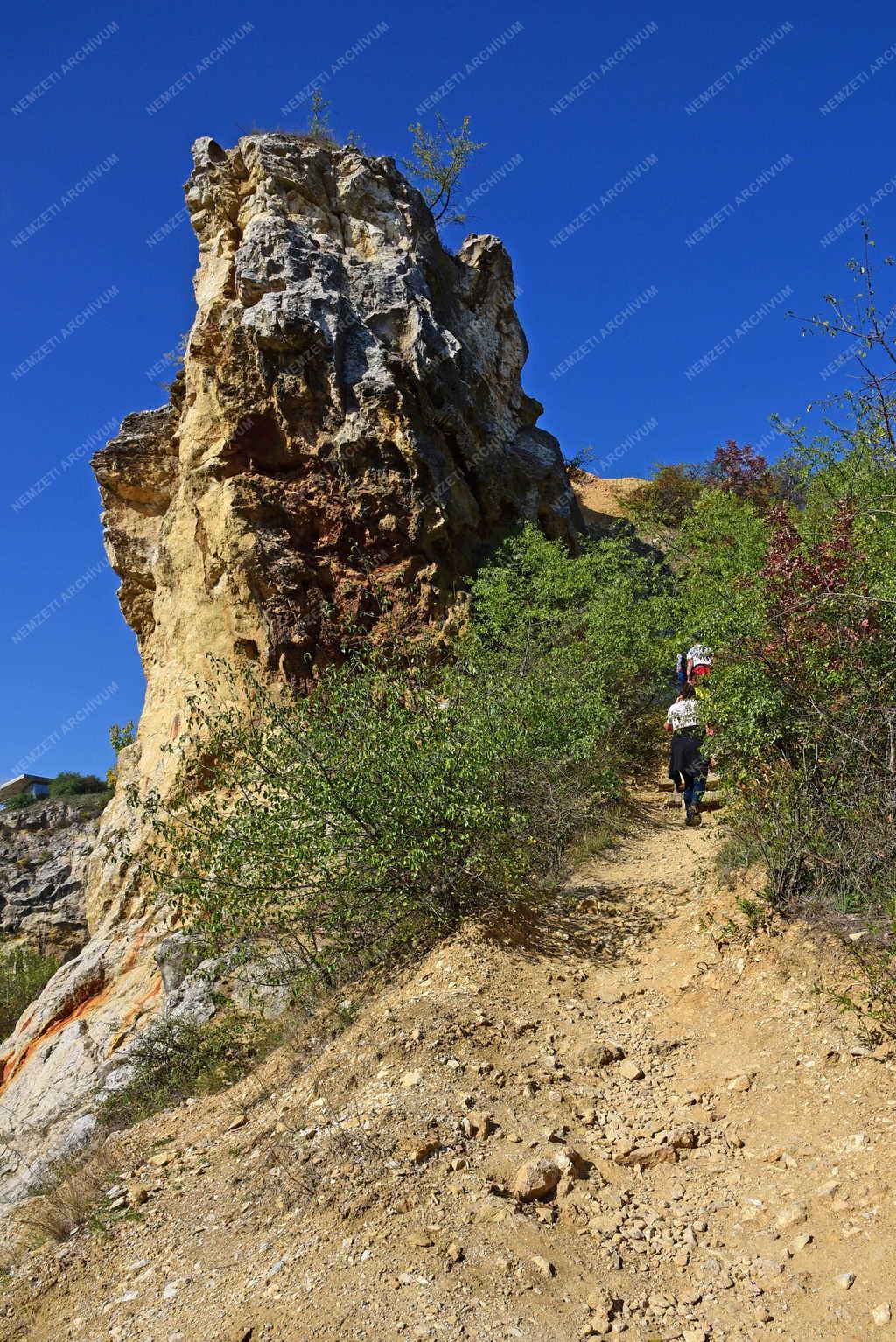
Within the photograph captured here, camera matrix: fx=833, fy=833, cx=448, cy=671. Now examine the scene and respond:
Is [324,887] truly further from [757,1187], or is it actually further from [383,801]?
[757,1187]

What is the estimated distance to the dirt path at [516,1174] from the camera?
3.31m

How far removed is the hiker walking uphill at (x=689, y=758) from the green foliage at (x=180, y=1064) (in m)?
5.13

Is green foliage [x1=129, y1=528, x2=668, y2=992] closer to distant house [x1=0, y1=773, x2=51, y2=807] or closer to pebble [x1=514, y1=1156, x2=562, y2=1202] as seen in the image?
pebble [x1=514, y1=1156, x2=562, y2=1202]

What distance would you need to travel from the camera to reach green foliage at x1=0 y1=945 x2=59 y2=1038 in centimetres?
1702

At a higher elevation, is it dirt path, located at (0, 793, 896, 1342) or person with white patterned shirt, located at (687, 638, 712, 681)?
person with white patterned shirt, located at (687, 638, 712, 681)

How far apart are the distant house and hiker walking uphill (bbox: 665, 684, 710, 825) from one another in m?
37.5

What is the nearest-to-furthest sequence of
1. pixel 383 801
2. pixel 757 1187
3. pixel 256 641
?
1. pixel 757 1187
2. pixel 383 801
3. pixel 256 641

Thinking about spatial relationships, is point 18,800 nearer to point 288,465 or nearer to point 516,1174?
point 288,465

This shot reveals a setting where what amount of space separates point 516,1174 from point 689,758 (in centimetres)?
597

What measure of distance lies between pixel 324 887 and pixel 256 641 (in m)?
6.05

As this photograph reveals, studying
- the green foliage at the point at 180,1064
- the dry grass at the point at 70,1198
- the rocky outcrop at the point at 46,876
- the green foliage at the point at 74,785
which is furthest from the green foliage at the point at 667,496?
the green foliage at the point at 74,785

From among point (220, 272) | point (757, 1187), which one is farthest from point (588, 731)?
point (220, 272)

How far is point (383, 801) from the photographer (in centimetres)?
628

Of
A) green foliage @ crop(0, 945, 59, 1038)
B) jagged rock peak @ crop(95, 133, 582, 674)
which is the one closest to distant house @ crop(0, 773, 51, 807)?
green foliage @ crop(0, 945, 59, 1038)
